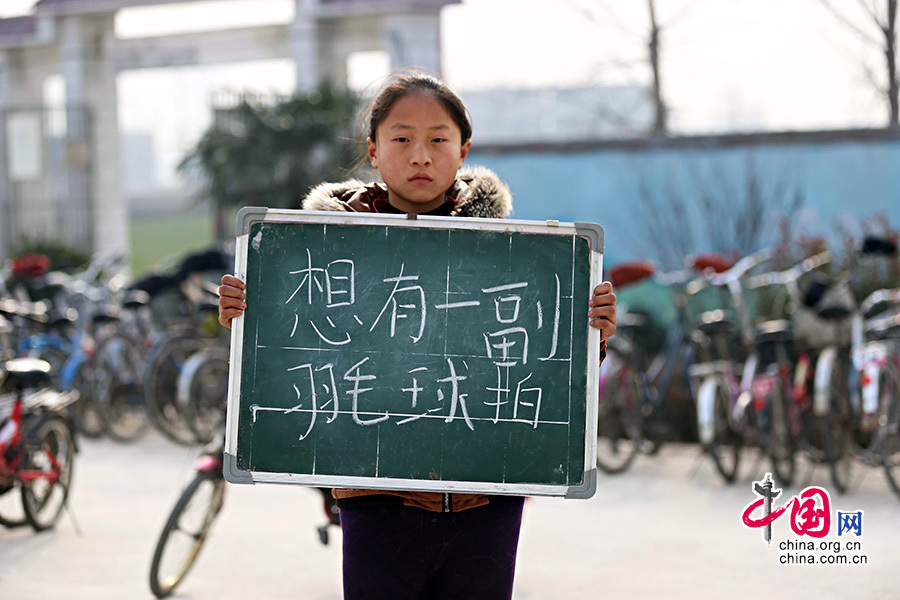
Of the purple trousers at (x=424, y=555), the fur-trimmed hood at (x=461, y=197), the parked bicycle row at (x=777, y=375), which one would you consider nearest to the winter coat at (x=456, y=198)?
the fur-trimmed hood at (x=461, y=197)

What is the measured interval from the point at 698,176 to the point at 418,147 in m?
7.93

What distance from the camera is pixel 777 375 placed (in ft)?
21.7

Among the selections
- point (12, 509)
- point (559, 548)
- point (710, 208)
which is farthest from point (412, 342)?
point (710, 208)

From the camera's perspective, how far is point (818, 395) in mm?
6301

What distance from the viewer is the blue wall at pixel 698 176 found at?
9633 mm

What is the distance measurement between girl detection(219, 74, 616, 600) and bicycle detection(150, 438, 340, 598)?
2.21 m

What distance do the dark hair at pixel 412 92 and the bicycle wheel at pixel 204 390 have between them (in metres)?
5.73

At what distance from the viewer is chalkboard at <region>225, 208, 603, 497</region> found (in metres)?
2.67

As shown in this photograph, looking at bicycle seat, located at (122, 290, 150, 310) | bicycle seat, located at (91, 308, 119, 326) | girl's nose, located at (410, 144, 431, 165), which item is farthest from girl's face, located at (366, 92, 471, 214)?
bicycle seat, located at (122, 290, 150, 310)

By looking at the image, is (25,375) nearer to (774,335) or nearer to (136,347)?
(136,347)

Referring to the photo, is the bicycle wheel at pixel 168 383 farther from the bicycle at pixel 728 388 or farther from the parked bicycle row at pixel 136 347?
the bicycle at pixel 728 388

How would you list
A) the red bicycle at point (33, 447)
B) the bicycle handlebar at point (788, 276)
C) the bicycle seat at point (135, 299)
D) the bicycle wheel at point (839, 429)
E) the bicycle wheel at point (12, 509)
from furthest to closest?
1. the bicycle seat at point (135, 299)
2. the bicycle handlebar at point (788, 276)
3. the bicycle wheel at point (839, 429)
4. the bicycle wheel at point (12, 509)
5. the red bicycle at point (33, 447)

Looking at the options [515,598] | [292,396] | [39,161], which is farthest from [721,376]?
[39,161]

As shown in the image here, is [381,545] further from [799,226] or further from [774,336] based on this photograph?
[799,226]
